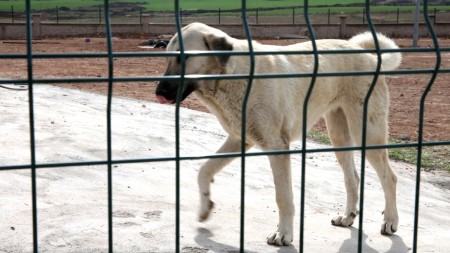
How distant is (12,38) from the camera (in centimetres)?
4712

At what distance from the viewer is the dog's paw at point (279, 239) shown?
248 inches

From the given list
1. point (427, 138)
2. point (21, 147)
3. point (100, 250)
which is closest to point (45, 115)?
point (21, 147)

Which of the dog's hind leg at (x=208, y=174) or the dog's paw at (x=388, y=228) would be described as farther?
the dog's paw at (x=388, y=228)

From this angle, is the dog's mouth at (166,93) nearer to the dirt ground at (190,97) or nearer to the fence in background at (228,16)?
the dirt ground at (190,97)

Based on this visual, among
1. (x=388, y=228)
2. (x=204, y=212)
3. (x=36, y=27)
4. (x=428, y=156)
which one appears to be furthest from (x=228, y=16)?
(x=204, y=212)

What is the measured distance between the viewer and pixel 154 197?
7.39m

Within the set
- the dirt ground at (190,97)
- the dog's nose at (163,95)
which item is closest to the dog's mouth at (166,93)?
the dog's nose at (163,95)

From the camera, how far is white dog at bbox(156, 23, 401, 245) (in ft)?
20.3

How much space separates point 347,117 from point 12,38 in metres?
42.4

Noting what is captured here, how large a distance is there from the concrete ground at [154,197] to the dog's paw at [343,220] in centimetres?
8

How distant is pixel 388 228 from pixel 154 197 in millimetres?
2124

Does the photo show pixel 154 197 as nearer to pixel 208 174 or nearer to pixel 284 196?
pixel 208 174

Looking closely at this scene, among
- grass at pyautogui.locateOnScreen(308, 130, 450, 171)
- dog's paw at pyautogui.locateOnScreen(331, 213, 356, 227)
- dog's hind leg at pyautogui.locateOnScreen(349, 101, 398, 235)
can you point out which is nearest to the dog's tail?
dog's hind leg at pyautogui.locateOnScreen(349, 101, 398, 235)

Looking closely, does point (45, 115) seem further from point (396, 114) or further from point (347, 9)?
point (347, 9)
